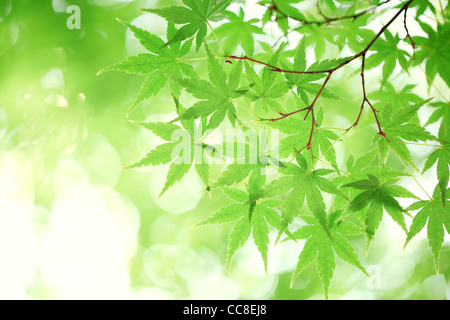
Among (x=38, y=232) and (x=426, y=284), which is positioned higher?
(x=38, y=232)

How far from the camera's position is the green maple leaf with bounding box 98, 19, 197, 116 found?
0.87 metres

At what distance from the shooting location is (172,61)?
3.07 feet

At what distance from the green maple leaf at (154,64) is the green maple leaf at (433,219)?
0.76m

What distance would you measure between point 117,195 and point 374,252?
3473 mm

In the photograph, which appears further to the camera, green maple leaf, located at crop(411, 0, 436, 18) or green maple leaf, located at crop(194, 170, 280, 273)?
green maple leaf, located at crop(411, 0, 436, 18)

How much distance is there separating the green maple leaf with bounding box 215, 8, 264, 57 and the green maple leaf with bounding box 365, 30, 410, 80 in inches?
18.0

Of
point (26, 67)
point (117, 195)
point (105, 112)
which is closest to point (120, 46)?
point (105, 112)

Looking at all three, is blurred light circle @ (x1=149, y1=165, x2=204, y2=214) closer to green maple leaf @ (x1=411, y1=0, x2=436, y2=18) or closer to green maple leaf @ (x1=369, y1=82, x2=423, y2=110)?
green maple leaf @ (x1=369, y1=82, x2=423, y2=110)

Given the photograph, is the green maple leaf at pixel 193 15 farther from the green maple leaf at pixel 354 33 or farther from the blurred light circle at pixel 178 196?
the blurred light circle at pixel 178 196

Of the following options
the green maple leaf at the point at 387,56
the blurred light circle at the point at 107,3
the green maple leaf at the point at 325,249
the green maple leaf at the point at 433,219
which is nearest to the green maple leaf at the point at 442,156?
the green maple leaf at the point at 433,219

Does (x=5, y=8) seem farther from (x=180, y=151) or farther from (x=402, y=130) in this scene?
(x=402, y=130)

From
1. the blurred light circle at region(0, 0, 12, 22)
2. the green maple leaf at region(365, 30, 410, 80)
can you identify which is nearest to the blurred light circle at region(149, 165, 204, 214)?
the blurred light circle at region(0, 0, 12, 22)

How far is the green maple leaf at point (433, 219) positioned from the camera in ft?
2.97

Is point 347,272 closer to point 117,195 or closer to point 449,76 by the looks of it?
point 117,195
